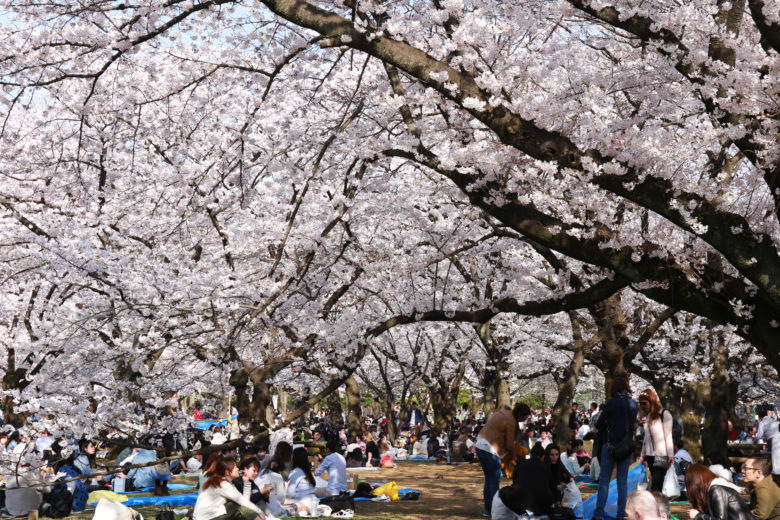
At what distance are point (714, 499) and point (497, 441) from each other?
380 cm

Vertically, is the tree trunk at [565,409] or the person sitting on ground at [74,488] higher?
the tree trunk at [565,409]

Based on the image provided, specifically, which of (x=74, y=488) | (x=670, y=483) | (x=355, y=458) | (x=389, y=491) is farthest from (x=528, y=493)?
(x=355, y=458)

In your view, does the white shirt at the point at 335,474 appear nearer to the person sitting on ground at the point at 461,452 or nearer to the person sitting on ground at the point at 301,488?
the person sitting on ground at the point at 301,488

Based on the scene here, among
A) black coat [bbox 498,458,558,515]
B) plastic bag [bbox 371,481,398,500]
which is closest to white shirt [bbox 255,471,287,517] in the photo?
plastic bag [bbox 371,481,398,500]

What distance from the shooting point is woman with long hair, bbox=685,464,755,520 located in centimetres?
535

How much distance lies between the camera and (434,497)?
12.3 metres

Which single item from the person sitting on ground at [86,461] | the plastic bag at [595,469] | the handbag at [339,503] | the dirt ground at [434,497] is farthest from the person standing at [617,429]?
the person sitting on ground at [86,461]

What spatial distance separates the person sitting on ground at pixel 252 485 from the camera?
8.66 meters

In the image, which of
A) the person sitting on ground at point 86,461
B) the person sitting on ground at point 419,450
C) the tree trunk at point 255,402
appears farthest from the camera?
the person sitting on ground at point 419,450

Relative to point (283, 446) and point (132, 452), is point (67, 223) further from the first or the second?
point (283, 446)

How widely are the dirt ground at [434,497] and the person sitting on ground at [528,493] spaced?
2.09m

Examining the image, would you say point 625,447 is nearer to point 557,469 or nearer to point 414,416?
point 557,469

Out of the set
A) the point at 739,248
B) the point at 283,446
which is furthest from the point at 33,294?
the point at 739,248

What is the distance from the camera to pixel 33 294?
14.4 metres
